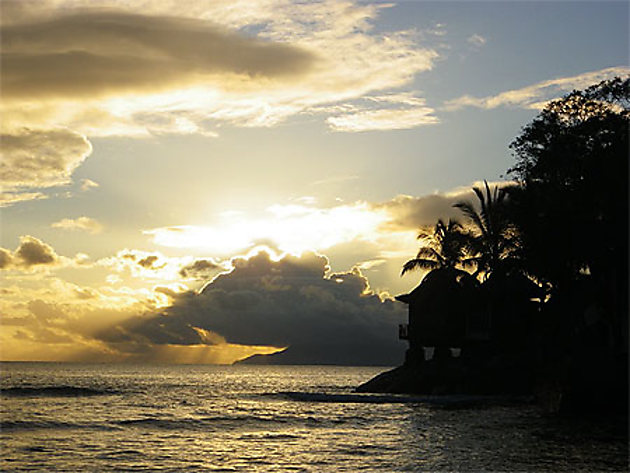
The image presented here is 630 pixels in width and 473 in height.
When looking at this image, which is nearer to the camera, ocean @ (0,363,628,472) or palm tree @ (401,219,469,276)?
ocean @ (0,363,628,472)

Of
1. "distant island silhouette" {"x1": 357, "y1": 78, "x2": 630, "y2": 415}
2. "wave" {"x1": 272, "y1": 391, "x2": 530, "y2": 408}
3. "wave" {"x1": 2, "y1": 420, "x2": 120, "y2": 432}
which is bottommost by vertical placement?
"wave" {"x1": 272, "y1": 391, "x2": 530, "y2": 408}

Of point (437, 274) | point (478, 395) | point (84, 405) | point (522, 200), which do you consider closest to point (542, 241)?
point (522, 200)

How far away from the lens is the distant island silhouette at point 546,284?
109ft

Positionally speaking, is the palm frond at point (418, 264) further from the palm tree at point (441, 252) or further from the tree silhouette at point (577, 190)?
the tree silhouette at point (577, 190)

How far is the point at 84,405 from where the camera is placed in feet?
167

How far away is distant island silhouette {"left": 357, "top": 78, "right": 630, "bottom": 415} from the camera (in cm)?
3338

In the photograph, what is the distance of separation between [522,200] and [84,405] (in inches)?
1270

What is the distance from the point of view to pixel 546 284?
Result: 4656 centimetres

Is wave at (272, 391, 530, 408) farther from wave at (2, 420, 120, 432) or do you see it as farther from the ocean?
wave at (2, 420, 120, 432)

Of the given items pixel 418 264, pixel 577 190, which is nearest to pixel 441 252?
pixel 418 264

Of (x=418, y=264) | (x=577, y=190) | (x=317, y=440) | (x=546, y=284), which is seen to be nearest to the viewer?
(x=317, y=440)

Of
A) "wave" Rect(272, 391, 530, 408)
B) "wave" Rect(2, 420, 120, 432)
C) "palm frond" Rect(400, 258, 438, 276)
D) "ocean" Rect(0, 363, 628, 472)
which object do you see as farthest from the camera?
"palm frond" Rect(400, 258, 438, 276)

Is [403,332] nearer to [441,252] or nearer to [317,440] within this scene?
[441,252]

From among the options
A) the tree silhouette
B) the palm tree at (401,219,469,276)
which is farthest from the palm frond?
the tree silhouette
